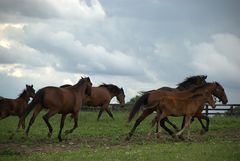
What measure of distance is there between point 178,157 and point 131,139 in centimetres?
520

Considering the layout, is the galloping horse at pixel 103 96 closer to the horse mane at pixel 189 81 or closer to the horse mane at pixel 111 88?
the horse mane at pixel 111 88

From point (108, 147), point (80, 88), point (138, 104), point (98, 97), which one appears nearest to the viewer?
point (108, 147)

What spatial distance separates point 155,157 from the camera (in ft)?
38.7

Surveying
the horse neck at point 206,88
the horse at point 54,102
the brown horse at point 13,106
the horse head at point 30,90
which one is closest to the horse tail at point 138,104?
the horse neck at point 206,88

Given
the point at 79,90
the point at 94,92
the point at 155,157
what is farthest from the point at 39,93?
the point at 94,92

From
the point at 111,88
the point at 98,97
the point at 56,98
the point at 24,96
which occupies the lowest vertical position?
the point at 56,98

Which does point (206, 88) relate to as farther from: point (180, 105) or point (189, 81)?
point (189, 81)

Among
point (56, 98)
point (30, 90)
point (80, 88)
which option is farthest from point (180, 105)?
point (30, 90)

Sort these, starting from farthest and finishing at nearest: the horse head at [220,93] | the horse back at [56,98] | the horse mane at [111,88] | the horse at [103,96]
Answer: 1. the horse mane at [111,88]
2. the horse at [103,96]
3. the horse head at [220,93]
4. the horse back at [56,98]

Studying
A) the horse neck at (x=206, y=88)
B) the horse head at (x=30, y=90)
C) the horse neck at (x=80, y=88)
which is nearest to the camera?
the horse neck at (x=206, y=88)

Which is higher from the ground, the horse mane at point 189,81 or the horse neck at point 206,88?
the horse mane at point 189,81

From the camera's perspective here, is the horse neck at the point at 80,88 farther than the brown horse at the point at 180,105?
Yes

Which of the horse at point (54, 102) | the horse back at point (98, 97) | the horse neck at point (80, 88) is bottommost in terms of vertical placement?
the horse at point (54, 102)

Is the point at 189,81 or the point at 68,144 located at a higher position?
the point at 189,81
